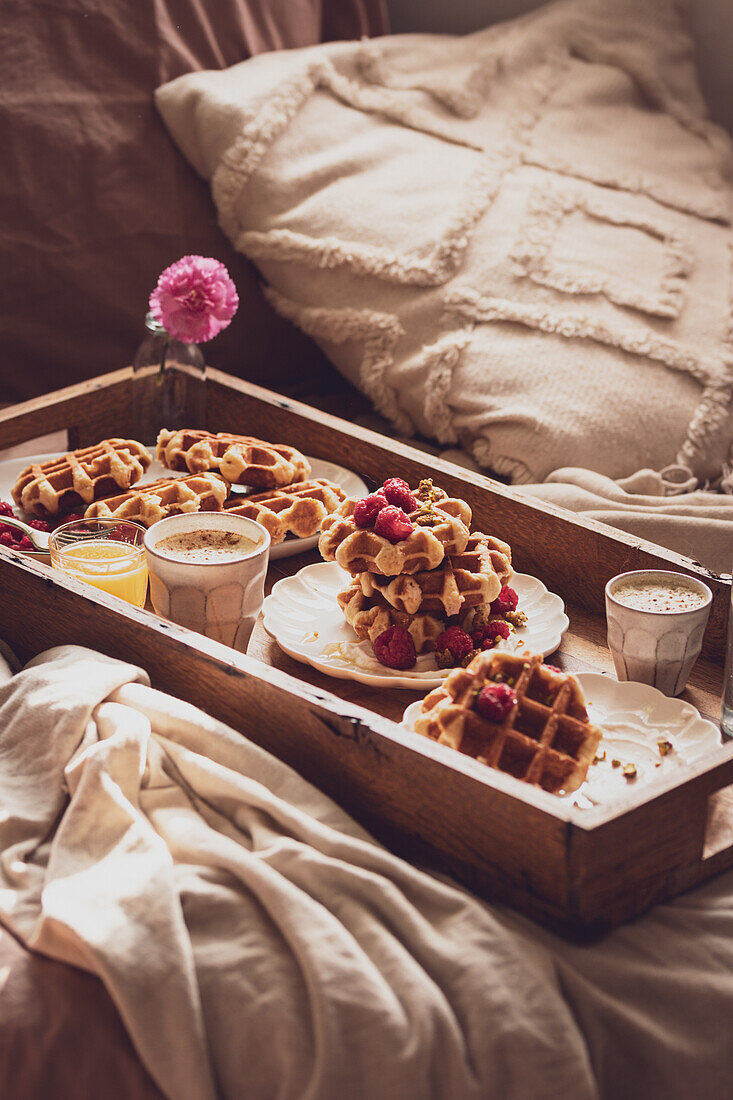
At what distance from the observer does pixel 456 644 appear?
47.7 inches

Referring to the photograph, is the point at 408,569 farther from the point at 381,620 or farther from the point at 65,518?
the point at 65,518

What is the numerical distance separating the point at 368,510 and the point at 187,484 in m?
0.37

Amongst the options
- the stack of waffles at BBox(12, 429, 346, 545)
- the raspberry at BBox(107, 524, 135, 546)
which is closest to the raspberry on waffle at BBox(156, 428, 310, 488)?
the stack of waffles at BBox(12, 429, 346, 545)

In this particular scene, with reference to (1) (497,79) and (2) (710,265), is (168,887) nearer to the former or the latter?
(2) (710,265)

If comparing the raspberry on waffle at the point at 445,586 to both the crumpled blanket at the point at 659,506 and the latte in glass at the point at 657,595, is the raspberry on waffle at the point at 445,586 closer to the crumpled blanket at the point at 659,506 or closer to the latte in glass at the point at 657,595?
the latte in glass at the point at 657,595

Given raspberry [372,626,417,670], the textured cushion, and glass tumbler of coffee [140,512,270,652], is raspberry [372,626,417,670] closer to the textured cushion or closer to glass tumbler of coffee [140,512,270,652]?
glass tumbler of coffee [140,512,270,652]

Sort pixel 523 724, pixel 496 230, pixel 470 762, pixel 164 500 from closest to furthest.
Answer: pixel 470 762, pixel 523 724, pixel 164 500, pixel 496 230

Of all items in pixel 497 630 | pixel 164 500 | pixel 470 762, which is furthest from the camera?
pixel 164 500

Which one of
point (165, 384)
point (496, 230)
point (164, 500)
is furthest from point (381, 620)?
point (496, 230)

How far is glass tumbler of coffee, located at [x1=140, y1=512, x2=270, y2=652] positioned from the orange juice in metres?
0.04

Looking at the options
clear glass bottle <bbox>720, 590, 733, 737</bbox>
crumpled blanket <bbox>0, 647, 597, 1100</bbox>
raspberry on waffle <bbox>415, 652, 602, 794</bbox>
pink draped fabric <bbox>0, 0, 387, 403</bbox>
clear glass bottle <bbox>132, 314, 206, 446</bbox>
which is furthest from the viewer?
pink draped fabric <bbox>0, 0, 387, 403</bbox>

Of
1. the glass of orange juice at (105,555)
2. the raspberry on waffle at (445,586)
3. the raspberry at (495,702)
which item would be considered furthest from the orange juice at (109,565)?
the raspberry at (495,702)

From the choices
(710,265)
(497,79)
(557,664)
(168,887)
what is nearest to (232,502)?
(557,664)

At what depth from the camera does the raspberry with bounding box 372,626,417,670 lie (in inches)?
47.0
